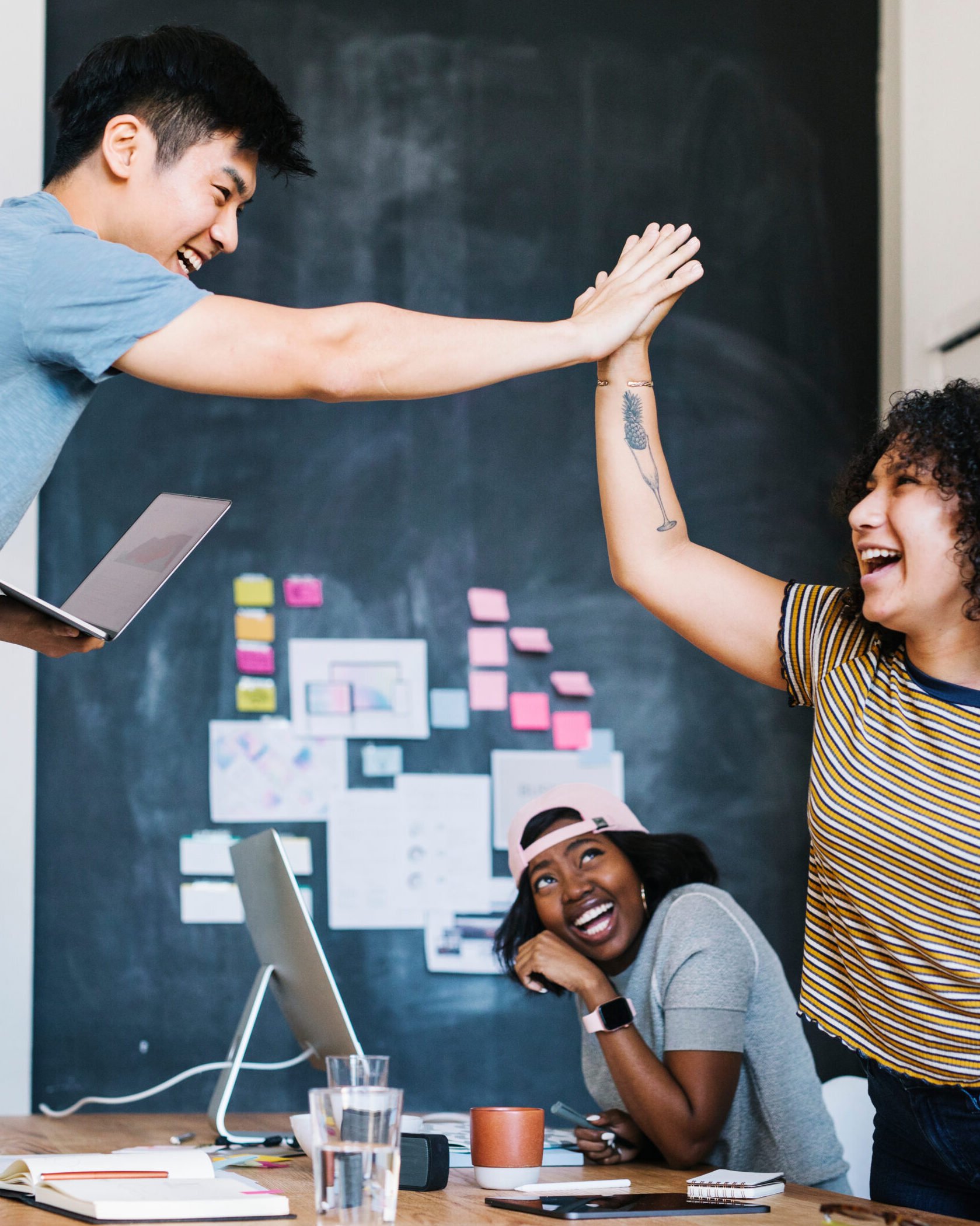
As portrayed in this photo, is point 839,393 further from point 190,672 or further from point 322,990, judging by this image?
point 322,990

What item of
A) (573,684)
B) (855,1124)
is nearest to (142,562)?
(855,1124)

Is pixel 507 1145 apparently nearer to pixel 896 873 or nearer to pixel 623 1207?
pixel 623 1207

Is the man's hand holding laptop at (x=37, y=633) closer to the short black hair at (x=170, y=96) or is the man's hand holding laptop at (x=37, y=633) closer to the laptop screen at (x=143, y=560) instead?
the laptop screen at (x=143, y=560)

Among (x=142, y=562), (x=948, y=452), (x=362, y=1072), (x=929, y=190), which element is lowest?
(x=362, y=1072)

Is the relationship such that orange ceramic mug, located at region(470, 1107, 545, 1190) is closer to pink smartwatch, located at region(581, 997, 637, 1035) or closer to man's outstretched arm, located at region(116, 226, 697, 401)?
pink smartwatch, located at region(581, 997, 637, 1035)

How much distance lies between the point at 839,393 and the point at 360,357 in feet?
8.50

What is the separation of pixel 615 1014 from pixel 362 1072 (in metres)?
0.81

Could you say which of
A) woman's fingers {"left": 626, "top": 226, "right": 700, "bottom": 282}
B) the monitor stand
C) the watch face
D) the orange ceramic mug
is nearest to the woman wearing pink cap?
the watch face

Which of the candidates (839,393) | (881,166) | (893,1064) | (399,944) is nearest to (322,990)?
(893,1064)

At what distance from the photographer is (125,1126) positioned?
2.18 m

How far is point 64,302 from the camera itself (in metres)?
1.35

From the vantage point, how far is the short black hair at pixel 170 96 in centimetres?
155

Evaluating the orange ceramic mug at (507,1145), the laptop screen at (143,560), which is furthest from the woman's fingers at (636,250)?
the orange ceramic mug at (507,1145)

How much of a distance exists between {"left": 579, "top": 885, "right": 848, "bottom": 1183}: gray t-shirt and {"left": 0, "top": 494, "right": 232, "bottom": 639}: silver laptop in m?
0.97
